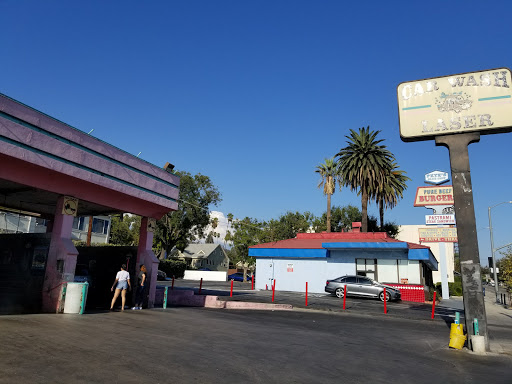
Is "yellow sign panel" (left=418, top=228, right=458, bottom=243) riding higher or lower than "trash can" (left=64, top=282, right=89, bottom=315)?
higher

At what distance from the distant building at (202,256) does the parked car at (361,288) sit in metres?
50.6

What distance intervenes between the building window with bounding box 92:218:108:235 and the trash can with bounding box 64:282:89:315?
39.8m

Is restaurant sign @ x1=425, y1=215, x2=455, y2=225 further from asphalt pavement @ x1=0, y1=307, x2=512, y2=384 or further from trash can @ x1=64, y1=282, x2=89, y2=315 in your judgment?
trash can @ x1=64, y1=282, x2=89, y2=315

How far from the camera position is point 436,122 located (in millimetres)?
11109

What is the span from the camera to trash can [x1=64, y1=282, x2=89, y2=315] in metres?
11.4

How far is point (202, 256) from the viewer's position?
7538 cm

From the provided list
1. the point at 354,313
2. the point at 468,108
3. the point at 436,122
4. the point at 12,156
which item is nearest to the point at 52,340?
the point at 12,156

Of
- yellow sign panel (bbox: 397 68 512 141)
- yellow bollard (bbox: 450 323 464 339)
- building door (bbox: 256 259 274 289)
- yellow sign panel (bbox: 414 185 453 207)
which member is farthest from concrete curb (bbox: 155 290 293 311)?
yellow sign panel (bbox: 414 185 453 207)

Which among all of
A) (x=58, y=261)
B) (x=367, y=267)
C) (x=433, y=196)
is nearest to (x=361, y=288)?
(x=367, y=267)

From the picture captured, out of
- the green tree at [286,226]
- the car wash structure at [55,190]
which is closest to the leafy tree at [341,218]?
the green tree at [286,226]

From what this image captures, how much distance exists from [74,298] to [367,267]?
2329cm

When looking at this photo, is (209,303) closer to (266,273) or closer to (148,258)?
(148,258)

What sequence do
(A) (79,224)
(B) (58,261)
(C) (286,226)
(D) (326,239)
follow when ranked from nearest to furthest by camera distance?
(B) (58,261)
(D) (326,239)
(A) (79,224)
(C) (286,226)

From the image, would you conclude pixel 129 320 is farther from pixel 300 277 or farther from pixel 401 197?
pixel 401 197
